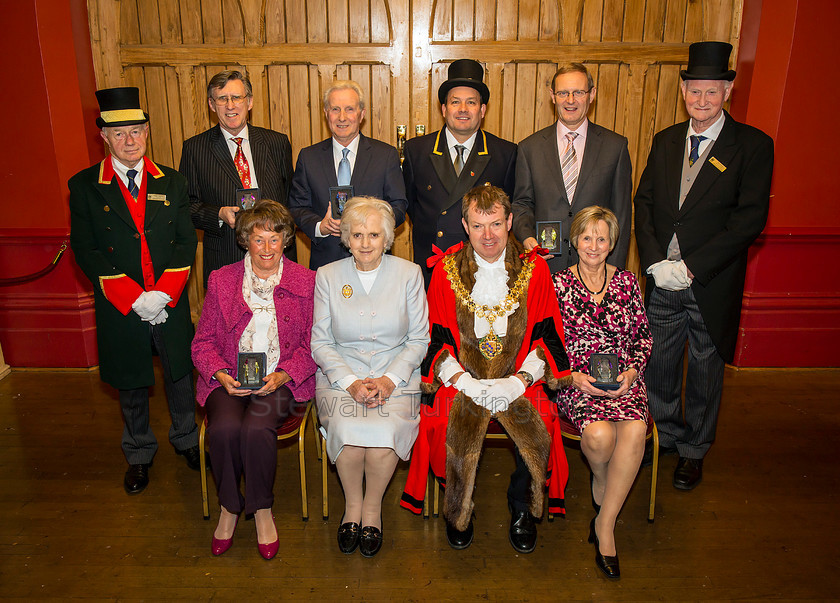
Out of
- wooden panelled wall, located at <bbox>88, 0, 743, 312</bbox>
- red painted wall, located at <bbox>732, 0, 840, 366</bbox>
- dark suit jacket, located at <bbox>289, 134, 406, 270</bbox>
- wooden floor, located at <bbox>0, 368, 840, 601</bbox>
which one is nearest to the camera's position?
wooden floor, located at <bbox>0, 368, 840, 601</bbox>

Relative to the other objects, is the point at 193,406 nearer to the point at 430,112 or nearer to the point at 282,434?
the point at 282,434

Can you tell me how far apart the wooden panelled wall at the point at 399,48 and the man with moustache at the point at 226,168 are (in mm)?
1538

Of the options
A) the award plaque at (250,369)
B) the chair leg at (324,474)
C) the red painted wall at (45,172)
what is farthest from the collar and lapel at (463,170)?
the red painted wall at (45,172)

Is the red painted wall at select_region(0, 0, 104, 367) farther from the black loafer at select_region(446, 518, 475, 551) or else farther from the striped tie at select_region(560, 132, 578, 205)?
the striped tie at select_region(560, 132, 578, 205)

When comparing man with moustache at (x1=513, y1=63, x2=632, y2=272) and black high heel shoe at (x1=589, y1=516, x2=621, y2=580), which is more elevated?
man with moustache at (x1=513, y1=63, x2=632, y2=272)

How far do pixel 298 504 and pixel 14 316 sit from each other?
3.13m

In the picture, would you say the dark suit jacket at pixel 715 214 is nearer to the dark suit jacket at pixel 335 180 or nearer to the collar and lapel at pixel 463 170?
the collar and lapel at pixel 463 170

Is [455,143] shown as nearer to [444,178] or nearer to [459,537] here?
[444,178]

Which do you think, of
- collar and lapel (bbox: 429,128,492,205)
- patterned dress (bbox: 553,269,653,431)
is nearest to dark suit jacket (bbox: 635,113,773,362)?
patterned dress (bbox: 553,269,653,431)

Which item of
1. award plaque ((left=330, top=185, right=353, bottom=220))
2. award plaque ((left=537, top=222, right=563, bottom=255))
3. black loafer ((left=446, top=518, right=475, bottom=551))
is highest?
award plaque ((left=330, top=185, right=353, bottom=220))

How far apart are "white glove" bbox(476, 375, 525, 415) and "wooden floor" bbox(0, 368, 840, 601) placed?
2.22 ft

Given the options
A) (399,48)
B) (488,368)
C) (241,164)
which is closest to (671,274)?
(488,368)

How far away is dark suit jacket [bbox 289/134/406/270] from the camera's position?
3.57 m

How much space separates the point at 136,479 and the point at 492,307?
2167mm
